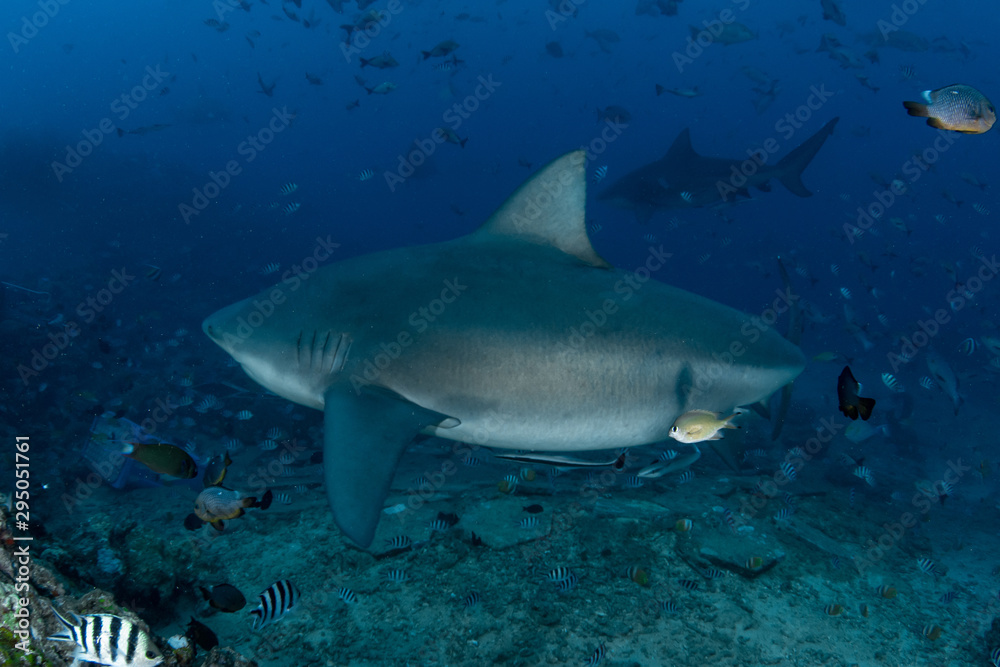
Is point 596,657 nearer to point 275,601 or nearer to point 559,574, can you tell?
point 559,574

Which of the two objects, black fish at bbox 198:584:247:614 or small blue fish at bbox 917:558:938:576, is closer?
black fish at bbox 198:584:247:614

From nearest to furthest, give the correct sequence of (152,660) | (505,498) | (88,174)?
(152,660) < (505,498) < (88,174)

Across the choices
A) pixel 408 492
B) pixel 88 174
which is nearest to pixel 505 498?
pixel 408 492

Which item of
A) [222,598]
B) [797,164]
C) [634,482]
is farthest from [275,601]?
[797,164]

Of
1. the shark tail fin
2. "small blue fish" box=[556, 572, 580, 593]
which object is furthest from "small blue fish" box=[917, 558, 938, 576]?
the shark tail fin

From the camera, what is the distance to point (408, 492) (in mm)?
5848

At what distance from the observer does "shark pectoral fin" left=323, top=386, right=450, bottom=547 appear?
2.52m

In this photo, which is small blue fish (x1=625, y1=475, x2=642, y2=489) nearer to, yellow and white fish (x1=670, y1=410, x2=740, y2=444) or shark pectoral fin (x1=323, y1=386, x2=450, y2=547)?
yellow and white fish (x1=670, y1=410, x2=740, y2=444)

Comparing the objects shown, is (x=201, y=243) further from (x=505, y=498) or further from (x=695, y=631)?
(x=695, y=631)

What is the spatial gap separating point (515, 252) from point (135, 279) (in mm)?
26582

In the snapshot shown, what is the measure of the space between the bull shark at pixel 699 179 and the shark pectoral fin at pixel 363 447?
12334 mm

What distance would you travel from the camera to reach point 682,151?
15625mm

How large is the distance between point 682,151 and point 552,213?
43.7 feet

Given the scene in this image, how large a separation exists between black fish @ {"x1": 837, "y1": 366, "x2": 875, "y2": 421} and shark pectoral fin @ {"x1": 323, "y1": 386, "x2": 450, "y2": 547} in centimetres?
284
